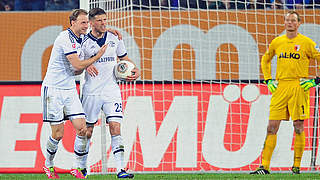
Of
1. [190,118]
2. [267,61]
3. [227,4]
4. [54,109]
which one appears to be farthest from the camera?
[227,4]

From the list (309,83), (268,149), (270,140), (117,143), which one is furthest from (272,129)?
(117,143)

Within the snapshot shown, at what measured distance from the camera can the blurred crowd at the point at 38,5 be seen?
13227 millimetres

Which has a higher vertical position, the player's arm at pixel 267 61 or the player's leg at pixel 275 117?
the player's arm at pixel 267 61

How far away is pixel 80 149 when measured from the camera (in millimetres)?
8898

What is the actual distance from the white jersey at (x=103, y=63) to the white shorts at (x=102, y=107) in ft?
0.22

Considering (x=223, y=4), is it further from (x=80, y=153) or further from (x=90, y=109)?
(x=80, y=153)

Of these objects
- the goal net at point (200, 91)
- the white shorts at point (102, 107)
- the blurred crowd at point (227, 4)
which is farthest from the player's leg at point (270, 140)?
the blurred crowd at point (227, 4)

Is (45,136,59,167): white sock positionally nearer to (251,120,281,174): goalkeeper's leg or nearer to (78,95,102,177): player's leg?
(78,95,102,177): player's leg

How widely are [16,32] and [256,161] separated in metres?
4.94

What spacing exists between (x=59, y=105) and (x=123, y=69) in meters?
0.88

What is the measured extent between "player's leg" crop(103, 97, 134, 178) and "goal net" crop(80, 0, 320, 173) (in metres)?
Answer: 1.83

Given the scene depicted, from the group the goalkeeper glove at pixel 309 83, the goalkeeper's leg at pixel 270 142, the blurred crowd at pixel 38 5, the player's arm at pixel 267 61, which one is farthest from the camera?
the blurred crowd at pixel 38 5

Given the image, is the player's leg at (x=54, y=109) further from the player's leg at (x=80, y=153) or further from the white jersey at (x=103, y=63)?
the white jersey at (x=103, y=63)

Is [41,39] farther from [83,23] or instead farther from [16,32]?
[83,23]
